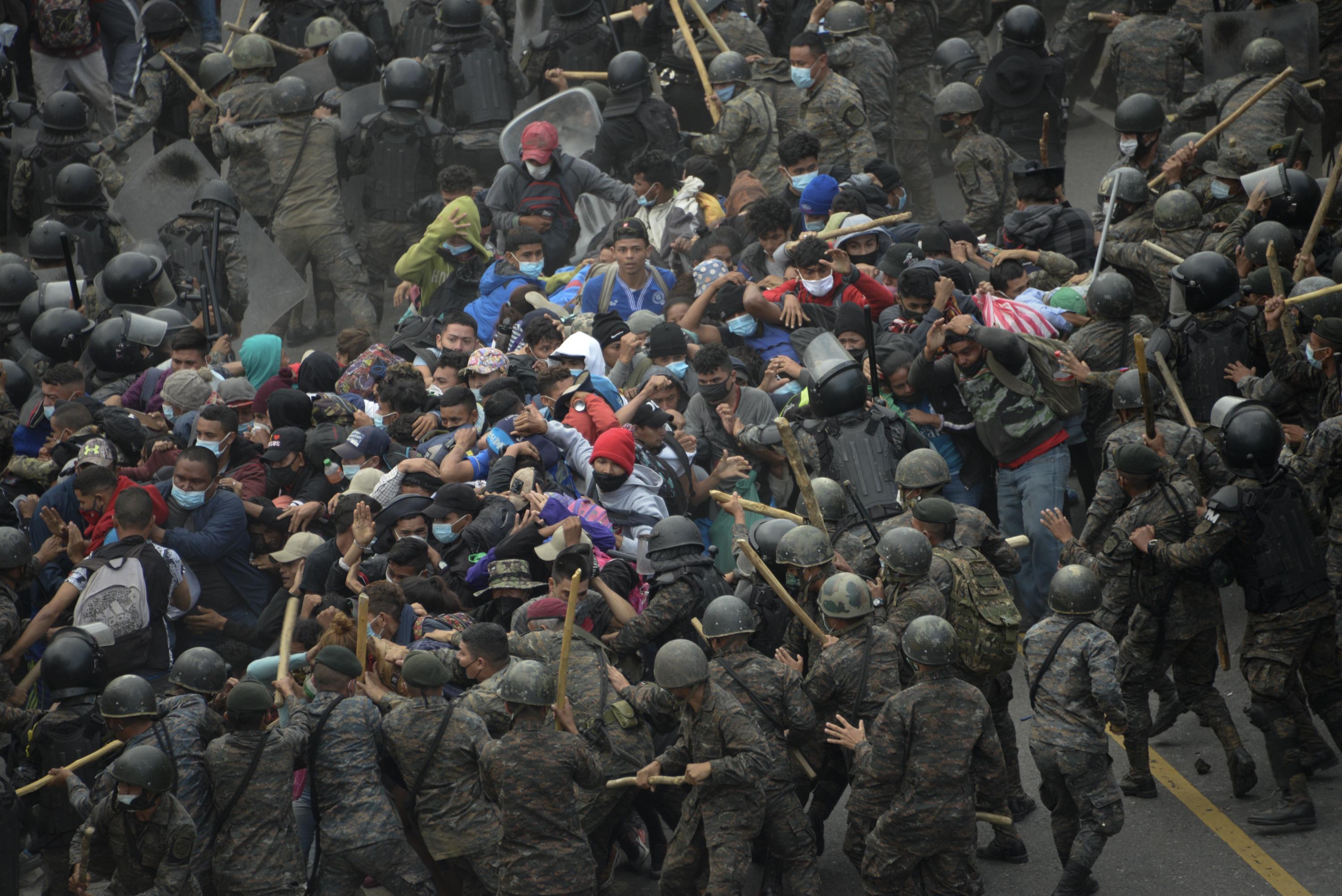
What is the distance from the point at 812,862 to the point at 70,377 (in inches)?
247

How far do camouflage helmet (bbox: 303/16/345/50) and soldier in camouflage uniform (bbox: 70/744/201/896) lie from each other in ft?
33.5

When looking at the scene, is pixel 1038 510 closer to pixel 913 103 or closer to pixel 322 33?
pixel 913 103

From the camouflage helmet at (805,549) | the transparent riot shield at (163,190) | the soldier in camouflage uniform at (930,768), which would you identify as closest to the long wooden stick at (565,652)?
the camouflage helmet at (805,549)

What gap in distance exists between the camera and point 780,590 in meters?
7.25

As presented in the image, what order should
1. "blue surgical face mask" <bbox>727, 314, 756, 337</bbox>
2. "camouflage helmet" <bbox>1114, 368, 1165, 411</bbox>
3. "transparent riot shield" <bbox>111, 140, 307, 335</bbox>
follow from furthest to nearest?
"transparent riot shield" <bbox>111, 140, 307, 335</bbox> → "blue surgical face mask" <bbox>727, 314, 756, 337</bbox> → "camouflage helmet" <bbox>1114, 368, 1165, 411</bbox>

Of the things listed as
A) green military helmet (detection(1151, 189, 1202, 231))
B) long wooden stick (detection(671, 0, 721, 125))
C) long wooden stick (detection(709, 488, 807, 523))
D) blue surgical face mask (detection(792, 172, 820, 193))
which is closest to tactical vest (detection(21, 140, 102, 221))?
long wooden stick (detection(671, 0, 721, 125))

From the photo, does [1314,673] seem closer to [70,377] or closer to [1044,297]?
[1044,297]

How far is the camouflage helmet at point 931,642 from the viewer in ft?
21.5

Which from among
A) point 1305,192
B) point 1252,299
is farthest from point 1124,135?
point 1252,299

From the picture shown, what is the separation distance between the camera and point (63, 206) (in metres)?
13.5

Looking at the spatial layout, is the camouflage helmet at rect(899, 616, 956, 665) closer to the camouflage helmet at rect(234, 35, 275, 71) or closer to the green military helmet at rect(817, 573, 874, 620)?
the green military helmet at rect(817, 573, 874, 620)

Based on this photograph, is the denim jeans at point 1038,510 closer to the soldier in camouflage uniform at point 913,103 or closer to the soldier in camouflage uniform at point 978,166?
the soldier in camouflage uniform at point 978,166

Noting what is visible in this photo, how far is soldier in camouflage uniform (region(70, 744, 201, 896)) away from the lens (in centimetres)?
654

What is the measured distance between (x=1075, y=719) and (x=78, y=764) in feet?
15.0
